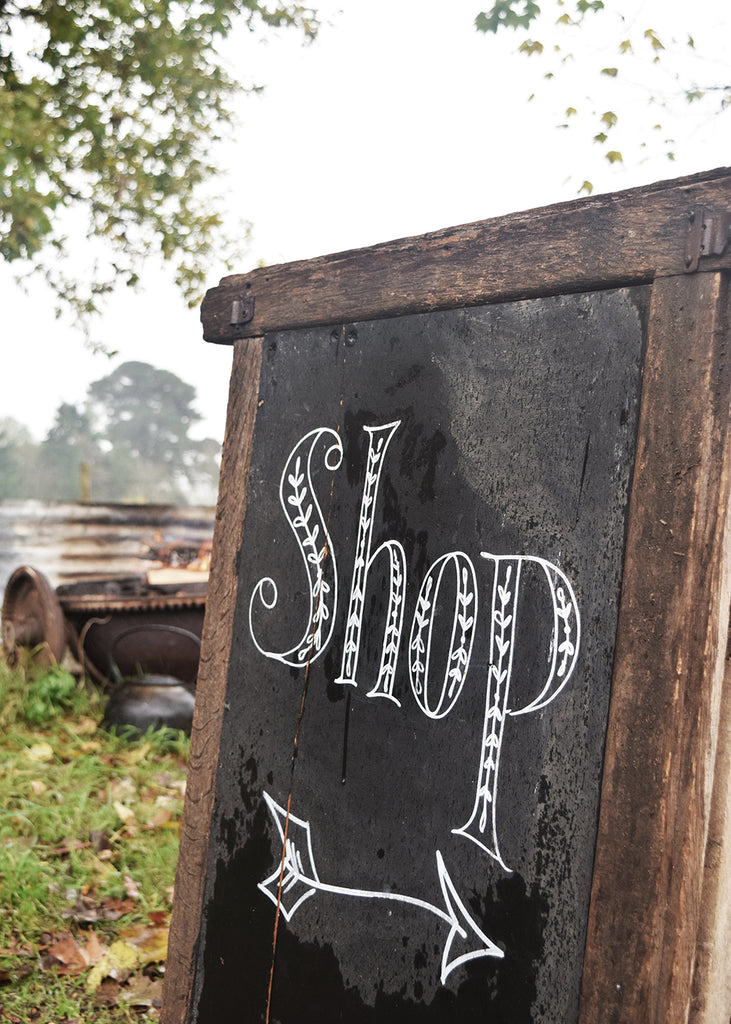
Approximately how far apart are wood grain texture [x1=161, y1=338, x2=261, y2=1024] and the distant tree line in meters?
22.0

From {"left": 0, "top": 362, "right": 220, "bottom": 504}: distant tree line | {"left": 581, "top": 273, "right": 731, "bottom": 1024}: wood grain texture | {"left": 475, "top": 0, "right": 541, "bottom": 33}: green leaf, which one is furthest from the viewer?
{"left": 0, "top": 362, "right": 220, "bottom": 504}: distant tree line

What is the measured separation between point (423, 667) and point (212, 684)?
63cm

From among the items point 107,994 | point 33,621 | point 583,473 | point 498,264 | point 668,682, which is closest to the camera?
point 668,682

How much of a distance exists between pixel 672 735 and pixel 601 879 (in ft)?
0.86

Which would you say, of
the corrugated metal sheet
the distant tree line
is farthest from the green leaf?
the distant tree line

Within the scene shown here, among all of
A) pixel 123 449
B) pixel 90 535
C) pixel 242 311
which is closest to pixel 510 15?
pixel 242 311

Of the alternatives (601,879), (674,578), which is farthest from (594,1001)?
(674,578)

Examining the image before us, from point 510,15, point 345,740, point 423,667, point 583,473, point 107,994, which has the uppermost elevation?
point 510,15

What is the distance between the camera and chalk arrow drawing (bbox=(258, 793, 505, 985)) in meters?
1.48

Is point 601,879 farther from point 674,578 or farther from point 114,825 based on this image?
point 114,825

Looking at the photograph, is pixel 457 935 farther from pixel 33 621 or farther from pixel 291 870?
pixel 33 621

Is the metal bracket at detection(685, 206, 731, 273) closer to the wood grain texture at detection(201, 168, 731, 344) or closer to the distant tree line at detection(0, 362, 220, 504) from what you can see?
the wood grain texture at detection(201, 168, 731, 344)

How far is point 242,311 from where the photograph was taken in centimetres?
207

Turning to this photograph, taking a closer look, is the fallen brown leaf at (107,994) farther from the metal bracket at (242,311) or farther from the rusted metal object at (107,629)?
the rusted metal object at (107,629)
